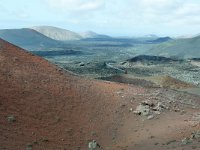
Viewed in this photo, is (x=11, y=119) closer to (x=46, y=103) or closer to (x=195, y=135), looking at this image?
(x=46, y=103)

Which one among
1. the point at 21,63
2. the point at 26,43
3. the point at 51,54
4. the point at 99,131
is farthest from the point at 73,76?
the point at 26,43

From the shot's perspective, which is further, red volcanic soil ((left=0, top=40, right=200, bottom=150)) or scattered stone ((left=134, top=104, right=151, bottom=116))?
scattered stone ((left=134, top=104, right=151, bottom=116))

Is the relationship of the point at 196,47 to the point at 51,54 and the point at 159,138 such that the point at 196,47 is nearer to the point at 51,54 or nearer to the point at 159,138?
the point at 51,54

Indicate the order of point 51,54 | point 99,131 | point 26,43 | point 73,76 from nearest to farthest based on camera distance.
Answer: point 99,131 → point 73,76 → point 51,54 → point 26,43

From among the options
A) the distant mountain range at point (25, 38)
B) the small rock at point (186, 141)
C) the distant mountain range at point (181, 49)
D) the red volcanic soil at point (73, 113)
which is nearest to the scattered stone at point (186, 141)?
the small rock at point (186, 141)

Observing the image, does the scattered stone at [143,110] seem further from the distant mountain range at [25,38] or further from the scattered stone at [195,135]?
the distant mountain range at [25,38]

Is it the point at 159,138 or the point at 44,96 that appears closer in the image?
the point at 159,138

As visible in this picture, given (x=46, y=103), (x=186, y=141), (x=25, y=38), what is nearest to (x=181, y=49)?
(x=25, y=38)

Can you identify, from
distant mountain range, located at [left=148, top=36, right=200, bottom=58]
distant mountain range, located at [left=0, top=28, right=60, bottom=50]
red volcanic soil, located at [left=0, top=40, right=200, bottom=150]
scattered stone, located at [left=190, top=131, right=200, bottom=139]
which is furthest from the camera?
distant mountain range, located at [left=0, top=28, right=60, bottom=50]

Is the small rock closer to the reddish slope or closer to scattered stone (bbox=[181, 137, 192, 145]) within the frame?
scattered stone (bbox=[181, 137, 192, 145])

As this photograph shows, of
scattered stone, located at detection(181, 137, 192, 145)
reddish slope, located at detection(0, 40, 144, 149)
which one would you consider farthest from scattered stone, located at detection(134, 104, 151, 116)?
scattered stone, located at detection(181, 137, 192, 145)
